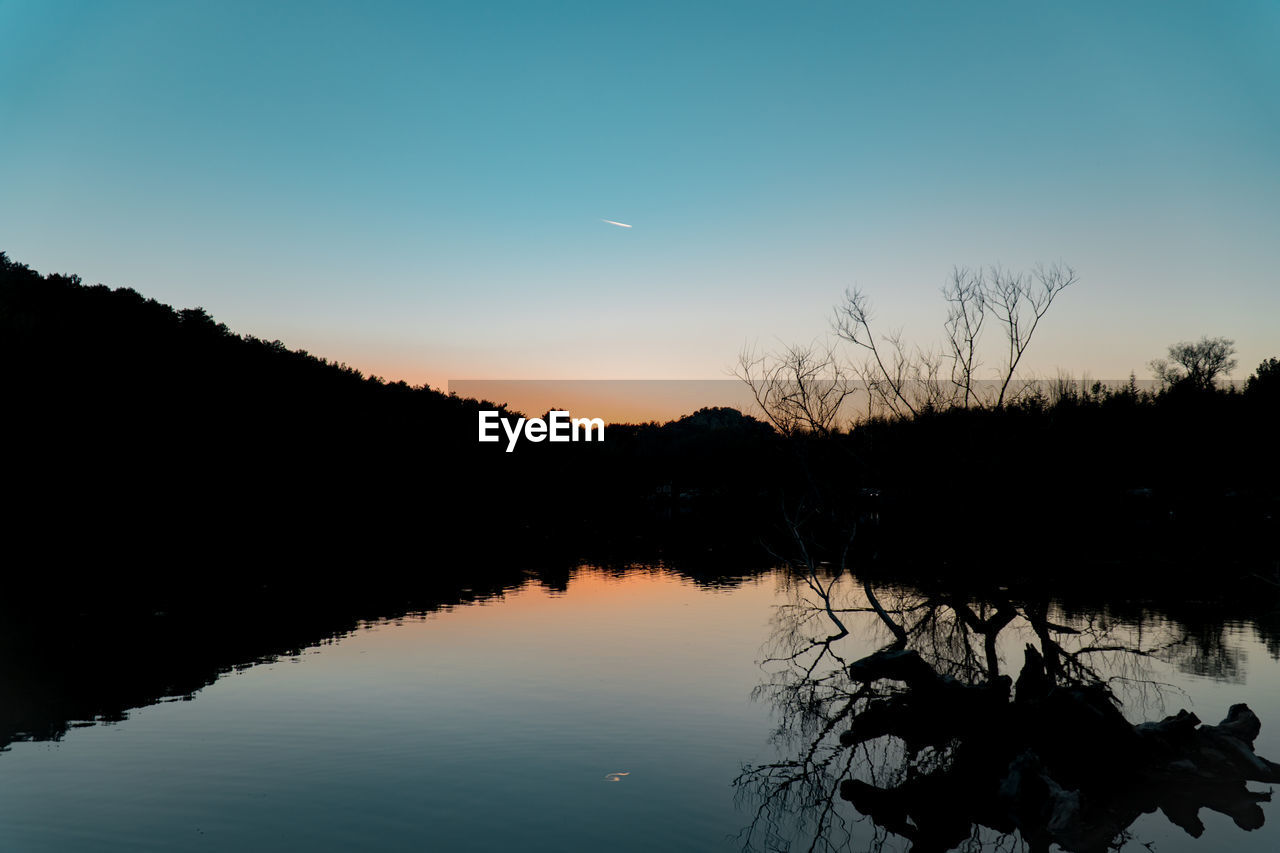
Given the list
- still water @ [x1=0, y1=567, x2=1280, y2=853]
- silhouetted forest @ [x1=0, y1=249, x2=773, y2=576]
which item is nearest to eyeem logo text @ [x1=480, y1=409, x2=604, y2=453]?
silhouetted forest @ [x1=0, y1=249, x2=773, y2=576]

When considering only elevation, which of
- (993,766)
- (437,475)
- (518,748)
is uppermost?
(437,475)

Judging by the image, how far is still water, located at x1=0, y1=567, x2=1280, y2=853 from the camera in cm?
1770

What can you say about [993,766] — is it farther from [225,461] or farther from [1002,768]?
[225,461]

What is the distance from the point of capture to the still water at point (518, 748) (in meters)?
17.7

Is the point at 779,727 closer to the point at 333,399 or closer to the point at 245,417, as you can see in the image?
the point at 245,417

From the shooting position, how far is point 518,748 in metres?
23.4

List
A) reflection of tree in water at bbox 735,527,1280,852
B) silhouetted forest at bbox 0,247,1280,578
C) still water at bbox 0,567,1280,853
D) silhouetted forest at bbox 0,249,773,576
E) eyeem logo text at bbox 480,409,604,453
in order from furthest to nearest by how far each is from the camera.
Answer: eyeem logo text at bbox 480,409,604,453 < silhouetted forest at bbox 0,249,773,576 < silhouetted forest at bbox 0,247,1280,578 < reflection of tree in water at bbox 735,527,1280,852 < still water at bbox 0,567,1280,853

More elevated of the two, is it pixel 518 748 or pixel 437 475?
pixel 437 475

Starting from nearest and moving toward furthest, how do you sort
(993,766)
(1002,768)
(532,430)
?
(1002,768) → (993,766) → (532,430)

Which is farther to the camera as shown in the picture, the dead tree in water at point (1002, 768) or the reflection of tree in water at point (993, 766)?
the dead tree in water at point (1002, 768)

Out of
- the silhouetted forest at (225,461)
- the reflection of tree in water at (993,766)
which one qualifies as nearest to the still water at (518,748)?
the reflection of tree in water at (993,766)

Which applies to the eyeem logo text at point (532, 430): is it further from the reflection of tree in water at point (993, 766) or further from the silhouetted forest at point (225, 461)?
the reflection of tree in water at point (993, 766)

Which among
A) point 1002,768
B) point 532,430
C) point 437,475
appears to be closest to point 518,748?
point 1002,768

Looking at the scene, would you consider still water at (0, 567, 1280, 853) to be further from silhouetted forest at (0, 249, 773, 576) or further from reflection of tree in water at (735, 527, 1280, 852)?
silhouetted forest at (0, 249, 773, 576)
